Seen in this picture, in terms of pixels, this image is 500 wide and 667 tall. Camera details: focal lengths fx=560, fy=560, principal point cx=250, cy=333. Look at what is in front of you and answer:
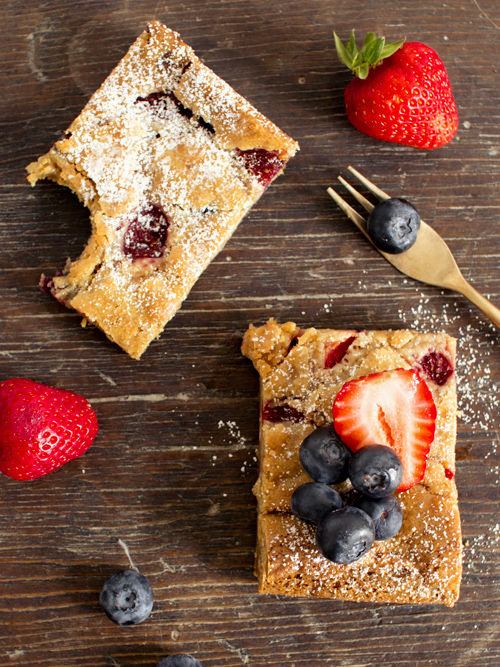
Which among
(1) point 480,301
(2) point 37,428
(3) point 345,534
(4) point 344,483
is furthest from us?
(1) point 480,301

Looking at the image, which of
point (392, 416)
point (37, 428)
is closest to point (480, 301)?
point (392, 416)

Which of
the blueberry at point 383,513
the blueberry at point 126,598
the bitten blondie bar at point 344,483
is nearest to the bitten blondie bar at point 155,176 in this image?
the bitten blondie bar at point 344,483

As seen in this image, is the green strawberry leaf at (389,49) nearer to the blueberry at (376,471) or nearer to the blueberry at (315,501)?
the blueberry at (376,471)

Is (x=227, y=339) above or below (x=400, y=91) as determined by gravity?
below

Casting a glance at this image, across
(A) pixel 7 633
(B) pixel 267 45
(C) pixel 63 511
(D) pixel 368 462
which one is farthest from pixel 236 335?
(A) pixel 7 633

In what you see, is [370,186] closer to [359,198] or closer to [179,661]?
[359,198]

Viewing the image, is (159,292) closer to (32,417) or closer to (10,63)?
(32,417)

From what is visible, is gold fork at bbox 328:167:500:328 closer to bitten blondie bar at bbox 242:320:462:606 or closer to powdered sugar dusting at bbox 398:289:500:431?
powdered sugar dusting at bbox 398:289:500:431
